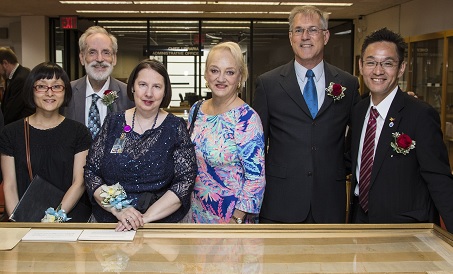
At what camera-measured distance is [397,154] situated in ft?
8.41

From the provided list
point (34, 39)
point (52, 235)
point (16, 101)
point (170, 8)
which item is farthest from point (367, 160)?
point (34, 39)

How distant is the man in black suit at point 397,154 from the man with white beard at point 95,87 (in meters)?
1.55

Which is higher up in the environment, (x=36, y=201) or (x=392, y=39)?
(x=392, y=39)

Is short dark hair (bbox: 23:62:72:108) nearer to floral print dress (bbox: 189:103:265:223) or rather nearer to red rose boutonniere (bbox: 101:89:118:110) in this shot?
red rose boutonniere (bbox: 101:89:118:110)

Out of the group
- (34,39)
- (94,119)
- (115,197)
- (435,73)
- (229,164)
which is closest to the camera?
(115,197)

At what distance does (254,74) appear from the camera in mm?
14047

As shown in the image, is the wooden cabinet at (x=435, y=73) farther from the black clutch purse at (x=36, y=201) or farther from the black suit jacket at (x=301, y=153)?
A: the black clutch purse at (x=36, y=201)

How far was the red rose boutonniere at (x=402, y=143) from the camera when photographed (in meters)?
2.46

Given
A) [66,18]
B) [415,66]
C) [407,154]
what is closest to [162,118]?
[407,154]

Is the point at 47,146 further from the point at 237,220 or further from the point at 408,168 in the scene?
the point at 408,168

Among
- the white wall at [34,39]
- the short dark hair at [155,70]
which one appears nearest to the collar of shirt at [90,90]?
the short dark hair at [155,70]

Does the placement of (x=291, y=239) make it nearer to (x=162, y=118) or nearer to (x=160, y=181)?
(x=160, y=181)

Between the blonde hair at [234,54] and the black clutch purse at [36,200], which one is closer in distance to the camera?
the black clutch purse at [36,200]

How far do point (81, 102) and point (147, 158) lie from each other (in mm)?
1068
